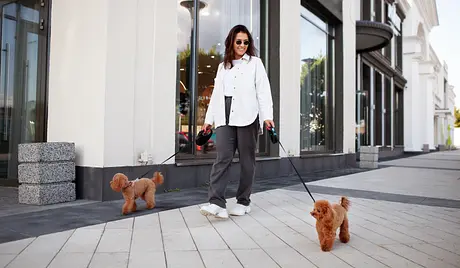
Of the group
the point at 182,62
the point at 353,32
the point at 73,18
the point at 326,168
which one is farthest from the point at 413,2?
the point at 73,18

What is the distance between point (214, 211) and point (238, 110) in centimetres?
89

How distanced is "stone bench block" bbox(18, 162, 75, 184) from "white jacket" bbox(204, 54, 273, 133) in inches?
69.4

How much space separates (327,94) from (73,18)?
7180 mm

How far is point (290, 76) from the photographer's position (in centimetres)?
765

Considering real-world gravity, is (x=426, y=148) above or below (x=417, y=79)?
below

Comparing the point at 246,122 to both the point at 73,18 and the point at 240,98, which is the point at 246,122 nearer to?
the point at 240,98

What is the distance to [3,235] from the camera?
8.84 feet

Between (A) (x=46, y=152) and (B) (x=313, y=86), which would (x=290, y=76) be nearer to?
(B) (x=313, y=86)

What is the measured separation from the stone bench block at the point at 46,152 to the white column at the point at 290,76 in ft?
13.4

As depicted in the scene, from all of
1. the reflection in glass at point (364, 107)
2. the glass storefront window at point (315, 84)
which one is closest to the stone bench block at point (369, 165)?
the glass storefront window at point (315, 84)

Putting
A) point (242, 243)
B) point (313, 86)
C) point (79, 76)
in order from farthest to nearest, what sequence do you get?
point (313, 86) < point (79, 76) < point (242, 243)

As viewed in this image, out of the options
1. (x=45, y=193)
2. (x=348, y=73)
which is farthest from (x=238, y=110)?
(x=348, y=73)

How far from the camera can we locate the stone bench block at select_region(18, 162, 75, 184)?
3.92 m

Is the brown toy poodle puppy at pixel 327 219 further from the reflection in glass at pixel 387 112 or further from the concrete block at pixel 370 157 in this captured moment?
the reflection in glass at pixel 387 112
